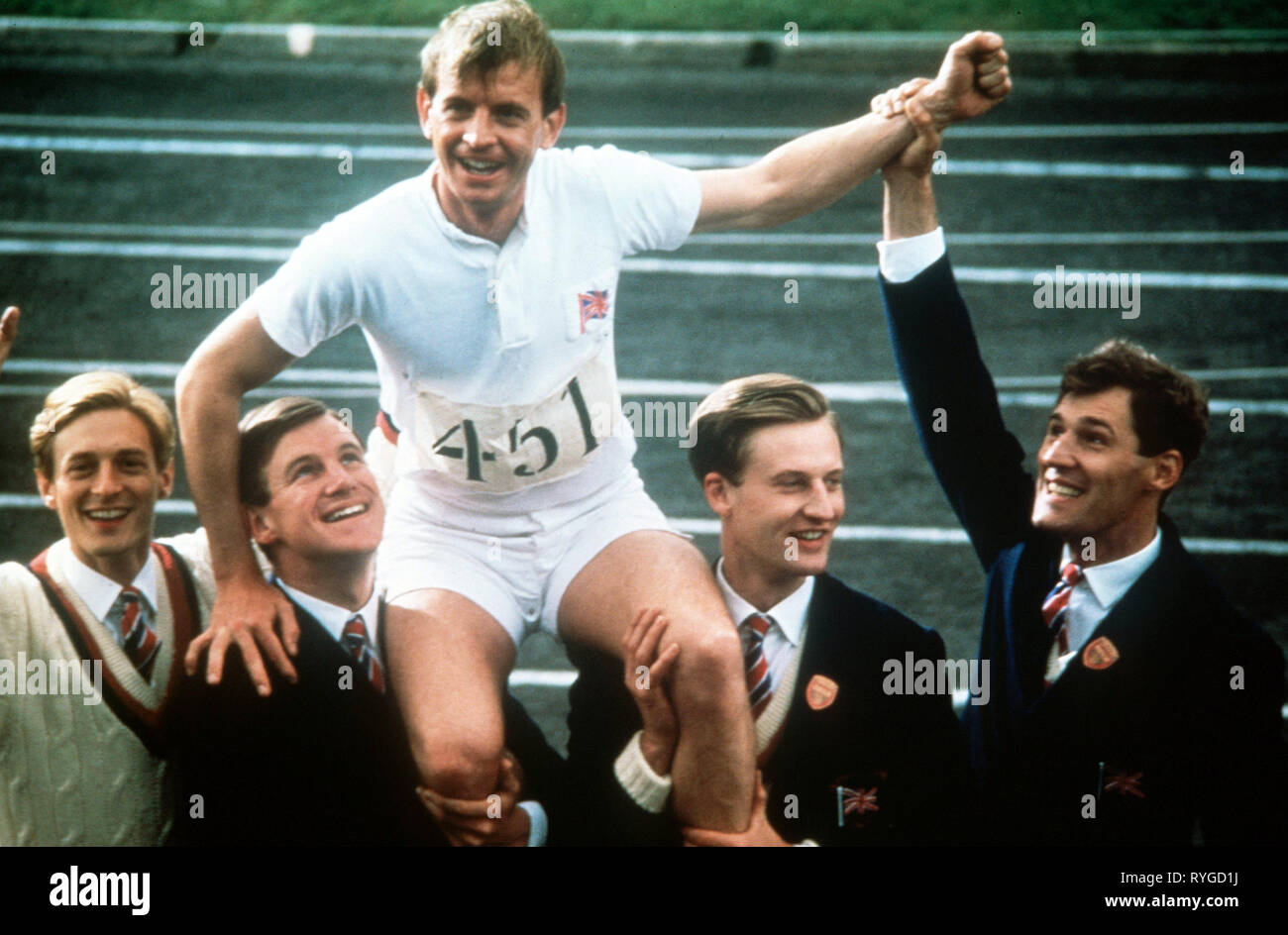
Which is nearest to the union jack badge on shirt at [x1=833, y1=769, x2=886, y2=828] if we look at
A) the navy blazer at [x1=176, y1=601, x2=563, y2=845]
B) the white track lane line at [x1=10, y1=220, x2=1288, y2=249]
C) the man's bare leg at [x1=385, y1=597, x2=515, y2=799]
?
the man's bare leg at [x1=385, y1=597, x2=515, y2=799]

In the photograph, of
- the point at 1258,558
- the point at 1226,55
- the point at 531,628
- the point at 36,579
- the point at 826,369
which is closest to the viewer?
the point at 36,579

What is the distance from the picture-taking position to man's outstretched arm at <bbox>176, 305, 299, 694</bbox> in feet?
10.2

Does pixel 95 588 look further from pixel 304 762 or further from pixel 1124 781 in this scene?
pixel 1124 781

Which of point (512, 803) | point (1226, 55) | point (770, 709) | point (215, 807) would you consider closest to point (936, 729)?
point (770, 709)

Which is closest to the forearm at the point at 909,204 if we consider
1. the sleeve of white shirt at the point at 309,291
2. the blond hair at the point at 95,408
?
the sleeve of white shirt at the point at 309,291

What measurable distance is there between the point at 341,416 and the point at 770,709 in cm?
100

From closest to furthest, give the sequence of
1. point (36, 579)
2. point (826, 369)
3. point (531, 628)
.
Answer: point (36, 579)
point (531, 628)
point (826, 369)

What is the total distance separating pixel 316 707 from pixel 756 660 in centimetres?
83

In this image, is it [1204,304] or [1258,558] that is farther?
[1204,304]

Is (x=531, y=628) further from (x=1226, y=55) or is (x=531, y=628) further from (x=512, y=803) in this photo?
(x=1226, y=55)

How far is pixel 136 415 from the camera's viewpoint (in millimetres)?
3221

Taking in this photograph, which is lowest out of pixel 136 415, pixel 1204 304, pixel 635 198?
pixel 136 415

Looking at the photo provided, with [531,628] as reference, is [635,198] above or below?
above

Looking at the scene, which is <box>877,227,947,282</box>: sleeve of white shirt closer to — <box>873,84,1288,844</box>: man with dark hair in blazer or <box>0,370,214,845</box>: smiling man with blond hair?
<box>873,84,1288,844</box>: man with dark hair in blazer
